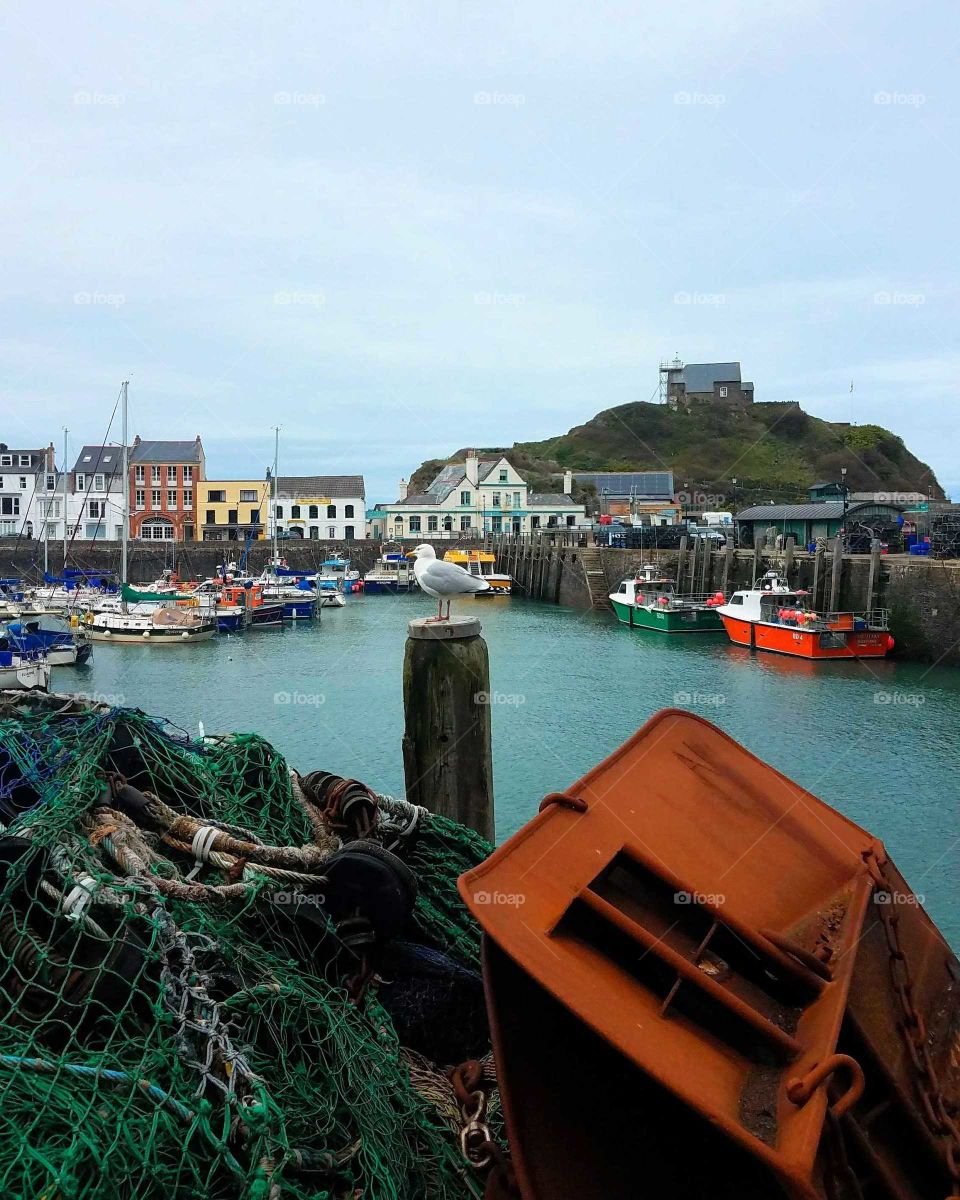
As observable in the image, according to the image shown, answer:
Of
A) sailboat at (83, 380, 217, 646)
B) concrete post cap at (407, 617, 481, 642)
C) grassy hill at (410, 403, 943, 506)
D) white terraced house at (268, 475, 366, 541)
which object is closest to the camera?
concrete post cap at (407, 617, 481, 642)

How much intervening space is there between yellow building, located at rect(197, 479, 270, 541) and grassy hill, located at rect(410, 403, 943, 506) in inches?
1243

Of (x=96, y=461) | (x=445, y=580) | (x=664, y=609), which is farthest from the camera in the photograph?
(x=96, y=461)

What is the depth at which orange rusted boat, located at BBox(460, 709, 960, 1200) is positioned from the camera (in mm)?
3016

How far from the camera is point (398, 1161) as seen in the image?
12.0ft

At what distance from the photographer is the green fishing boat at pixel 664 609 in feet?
127

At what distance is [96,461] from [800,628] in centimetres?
A: 5887

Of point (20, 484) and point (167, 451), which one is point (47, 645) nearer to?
point (167, 451)

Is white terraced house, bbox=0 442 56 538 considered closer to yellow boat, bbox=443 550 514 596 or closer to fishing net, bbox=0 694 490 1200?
yellow boat, bbox=443 550 514 596

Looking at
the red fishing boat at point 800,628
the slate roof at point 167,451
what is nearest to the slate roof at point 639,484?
the slate roof at point 167,451

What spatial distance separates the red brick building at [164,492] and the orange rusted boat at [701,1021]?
2978 inches

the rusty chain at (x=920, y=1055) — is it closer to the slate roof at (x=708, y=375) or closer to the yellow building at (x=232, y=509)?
the yellow building at (x=232, y=509)

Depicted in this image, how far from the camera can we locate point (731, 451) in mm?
123875

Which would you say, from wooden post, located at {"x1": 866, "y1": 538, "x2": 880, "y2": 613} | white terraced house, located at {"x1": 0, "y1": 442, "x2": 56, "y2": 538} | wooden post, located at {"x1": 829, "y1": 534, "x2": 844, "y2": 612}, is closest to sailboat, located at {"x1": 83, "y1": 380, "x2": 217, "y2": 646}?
wooden post, located at {"x1": 829, "y1": 534, "x2": 844, "y2": 612}

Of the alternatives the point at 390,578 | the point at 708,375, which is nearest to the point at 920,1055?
the point at 390,578
